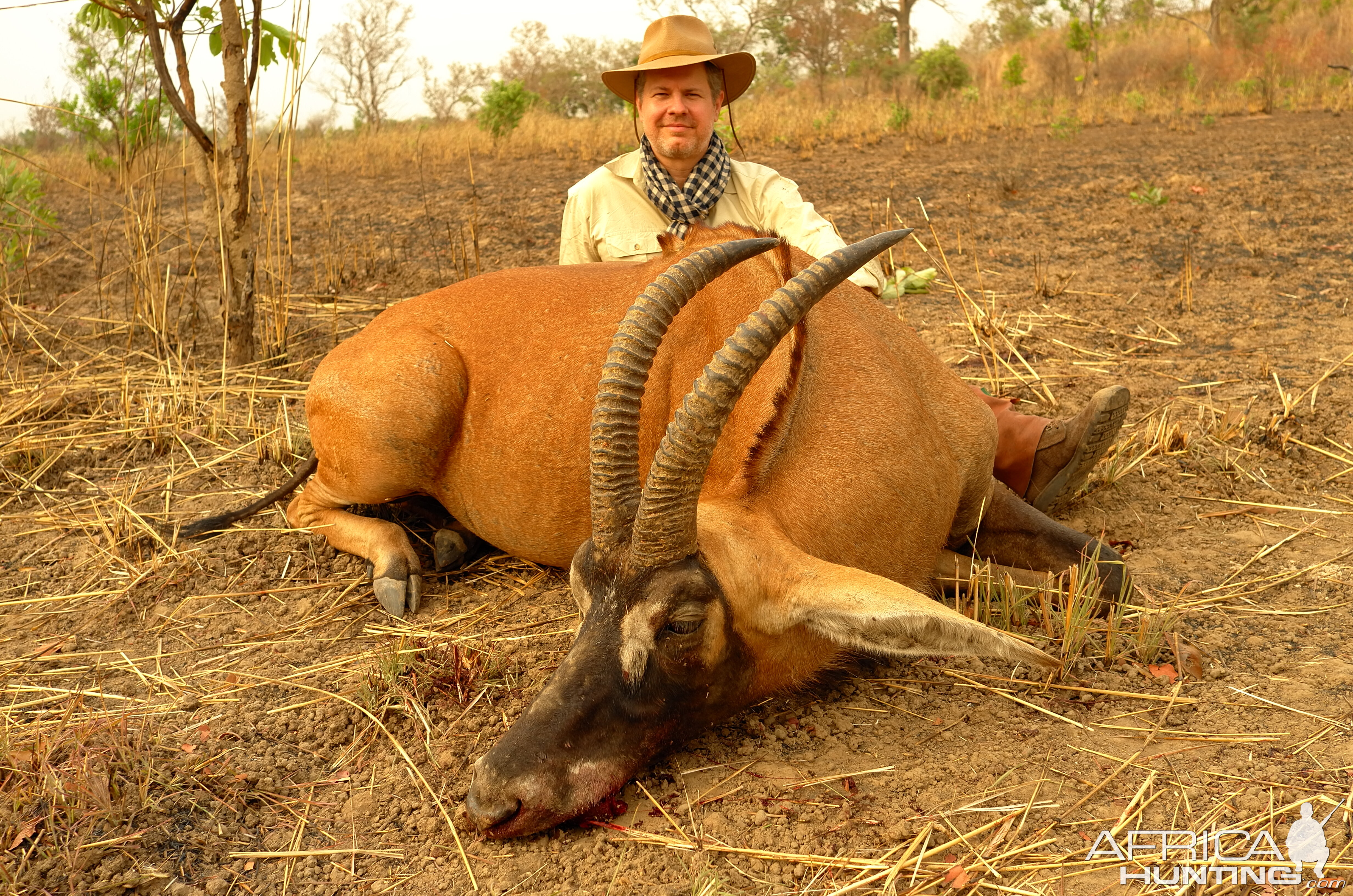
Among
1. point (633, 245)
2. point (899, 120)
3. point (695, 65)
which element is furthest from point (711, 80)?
point (899, 120)

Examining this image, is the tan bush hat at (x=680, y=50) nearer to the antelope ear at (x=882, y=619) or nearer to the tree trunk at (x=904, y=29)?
the antelope ear at (x=882, y=619)

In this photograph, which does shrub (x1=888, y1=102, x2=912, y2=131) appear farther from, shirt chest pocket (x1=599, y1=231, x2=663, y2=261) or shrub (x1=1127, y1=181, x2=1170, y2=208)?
shirt chest pocket (x1=599, y1=231, x2=663, y2=261)

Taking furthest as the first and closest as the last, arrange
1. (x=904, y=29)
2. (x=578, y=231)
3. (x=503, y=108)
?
1. (x=904, y=29)
2. (x=503, y=108)
3. (x=578, y=231)

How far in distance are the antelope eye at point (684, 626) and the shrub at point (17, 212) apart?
640 cm

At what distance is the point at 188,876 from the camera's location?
99.3 inches

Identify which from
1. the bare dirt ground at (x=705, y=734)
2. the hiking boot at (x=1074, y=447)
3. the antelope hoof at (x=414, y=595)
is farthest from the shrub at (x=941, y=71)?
the antelope hoof at (x=414, y=595)

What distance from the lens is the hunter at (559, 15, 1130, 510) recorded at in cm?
432

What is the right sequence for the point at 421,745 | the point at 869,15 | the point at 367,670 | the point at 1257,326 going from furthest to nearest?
the point at 869,15, the point at 1257,326, the point at 367,670, the point at 421,745

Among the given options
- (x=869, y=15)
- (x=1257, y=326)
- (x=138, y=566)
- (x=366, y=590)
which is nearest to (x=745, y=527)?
(x=366, y=590)

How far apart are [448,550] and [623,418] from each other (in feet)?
6.57

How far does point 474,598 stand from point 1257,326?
5.17 metres

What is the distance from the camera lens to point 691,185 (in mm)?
5145

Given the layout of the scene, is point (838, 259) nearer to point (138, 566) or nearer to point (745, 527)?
point (745, 527)

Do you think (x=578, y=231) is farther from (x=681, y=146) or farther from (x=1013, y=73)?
(x=1013, y=73)
